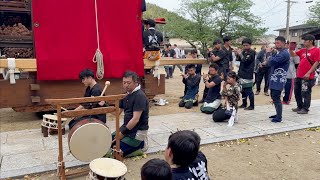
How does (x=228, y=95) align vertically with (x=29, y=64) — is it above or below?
below

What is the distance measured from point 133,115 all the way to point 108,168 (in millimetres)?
1302

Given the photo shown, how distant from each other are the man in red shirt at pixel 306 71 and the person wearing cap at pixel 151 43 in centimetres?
356

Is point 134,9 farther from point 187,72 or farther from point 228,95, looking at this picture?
point 228,95

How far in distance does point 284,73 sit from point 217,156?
2.74m

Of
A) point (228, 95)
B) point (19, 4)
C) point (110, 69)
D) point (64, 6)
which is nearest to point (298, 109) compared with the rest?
point (228, 95)

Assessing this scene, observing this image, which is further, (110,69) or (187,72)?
(187,72)

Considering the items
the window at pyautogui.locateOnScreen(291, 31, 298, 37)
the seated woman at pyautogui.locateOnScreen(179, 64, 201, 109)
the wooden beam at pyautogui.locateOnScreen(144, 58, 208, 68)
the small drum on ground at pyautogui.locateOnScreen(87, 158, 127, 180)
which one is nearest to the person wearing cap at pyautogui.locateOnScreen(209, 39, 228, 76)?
the wooden beam at pyautogui.locateOnScreen(144, 58, 208, 68)

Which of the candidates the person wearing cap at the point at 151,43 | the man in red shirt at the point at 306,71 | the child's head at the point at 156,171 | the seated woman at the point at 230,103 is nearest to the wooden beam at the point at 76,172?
the child's head at the point at 156,171

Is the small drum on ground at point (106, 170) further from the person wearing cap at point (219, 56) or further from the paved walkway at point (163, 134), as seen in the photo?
the person wearing cap at point (219, 56)

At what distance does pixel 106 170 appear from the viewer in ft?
9.48

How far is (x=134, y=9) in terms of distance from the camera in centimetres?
719

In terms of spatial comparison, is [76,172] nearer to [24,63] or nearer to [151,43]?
[24,63]

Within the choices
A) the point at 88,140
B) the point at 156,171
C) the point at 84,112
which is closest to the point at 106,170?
the point at 88,140

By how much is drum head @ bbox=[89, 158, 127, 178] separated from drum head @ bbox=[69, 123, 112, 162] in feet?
2.03
